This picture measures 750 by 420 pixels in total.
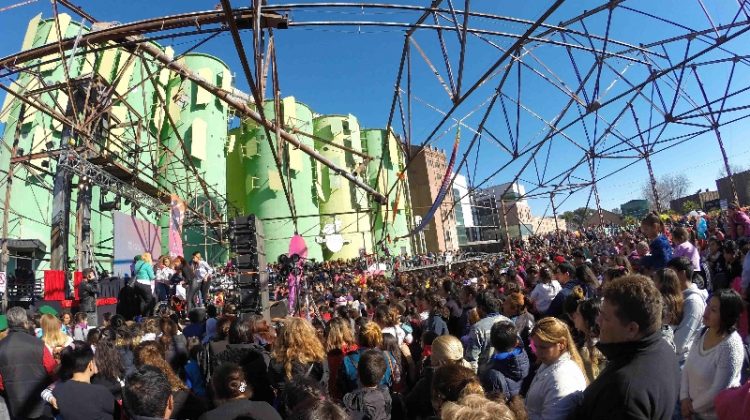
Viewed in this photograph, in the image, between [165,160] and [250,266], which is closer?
[250,266]

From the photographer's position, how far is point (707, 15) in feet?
22.5

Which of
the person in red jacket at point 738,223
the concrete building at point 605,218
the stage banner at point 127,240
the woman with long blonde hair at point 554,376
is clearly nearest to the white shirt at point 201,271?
the stage banner at point 127,240

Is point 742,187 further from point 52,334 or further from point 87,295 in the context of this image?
point 52,334

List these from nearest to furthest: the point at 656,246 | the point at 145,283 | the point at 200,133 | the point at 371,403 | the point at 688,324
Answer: the point at 371,403, the point at 688,324, the point at 656,246, the point at 145,283, the point at 200,133

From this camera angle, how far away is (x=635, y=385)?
68.7 inches

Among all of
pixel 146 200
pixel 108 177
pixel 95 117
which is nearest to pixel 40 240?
pixel 146 200

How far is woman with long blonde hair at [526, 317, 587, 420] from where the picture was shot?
8.03 feet

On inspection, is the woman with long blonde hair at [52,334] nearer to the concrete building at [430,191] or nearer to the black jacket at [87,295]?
the black jacket at [87,295]

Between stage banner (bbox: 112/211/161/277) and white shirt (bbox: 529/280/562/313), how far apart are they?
13908mm

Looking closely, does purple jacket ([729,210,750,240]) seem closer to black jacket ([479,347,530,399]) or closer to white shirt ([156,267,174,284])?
black jacket ([479,347,530,399])

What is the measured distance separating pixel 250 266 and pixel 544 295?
219 inches

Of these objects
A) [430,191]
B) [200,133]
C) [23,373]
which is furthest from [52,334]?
[430,191]

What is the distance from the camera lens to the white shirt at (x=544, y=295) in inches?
231

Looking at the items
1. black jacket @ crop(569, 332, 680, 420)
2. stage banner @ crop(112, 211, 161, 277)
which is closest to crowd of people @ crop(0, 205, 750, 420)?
black jacket @ crop(569, 332, 680, 420)
